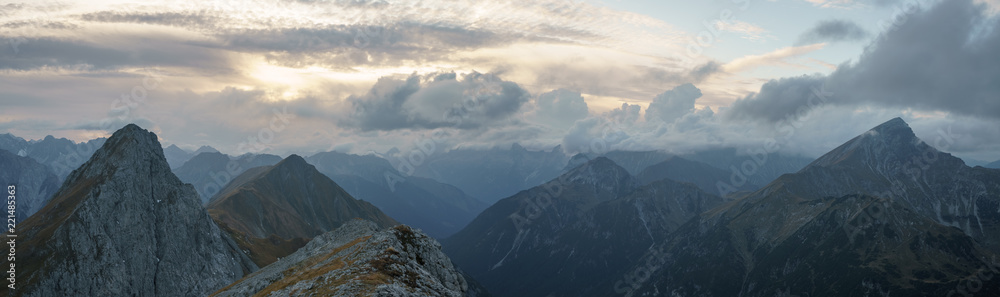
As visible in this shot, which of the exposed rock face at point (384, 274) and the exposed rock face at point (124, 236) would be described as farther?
the exposed rock face at point (124, 236)

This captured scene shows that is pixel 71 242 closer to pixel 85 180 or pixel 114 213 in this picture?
pixel 114 213

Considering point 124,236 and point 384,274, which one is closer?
point 384,274

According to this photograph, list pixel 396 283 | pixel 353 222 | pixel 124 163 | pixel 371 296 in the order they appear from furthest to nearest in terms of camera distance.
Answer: pixel 124 163, pixel 353 222, pixel 396 283, pixel 371 296

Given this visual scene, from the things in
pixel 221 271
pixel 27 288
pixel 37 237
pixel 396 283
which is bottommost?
pixel 221 271

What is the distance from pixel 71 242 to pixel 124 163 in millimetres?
36012

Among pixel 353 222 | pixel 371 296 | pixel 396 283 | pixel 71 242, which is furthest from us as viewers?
pixel 71 242

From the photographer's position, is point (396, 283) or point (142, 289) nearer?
point (396, 283)

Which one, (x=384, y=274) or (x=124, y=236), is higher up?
(x=384, y=274)

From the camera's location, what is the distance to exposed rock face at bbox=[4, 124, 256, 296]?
14775cm

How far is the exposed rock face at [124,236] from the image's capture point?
148m

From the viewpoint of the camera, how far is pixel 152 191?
183625mm

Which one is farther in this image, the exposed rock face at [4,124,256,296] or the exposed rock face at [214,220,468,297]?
the exposed rock face at [4,124,256,296]

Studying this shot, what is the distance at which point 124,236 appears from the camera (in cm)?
16400

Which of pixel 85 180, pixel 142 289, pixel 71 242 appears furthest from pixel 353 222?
pixel 85 180
